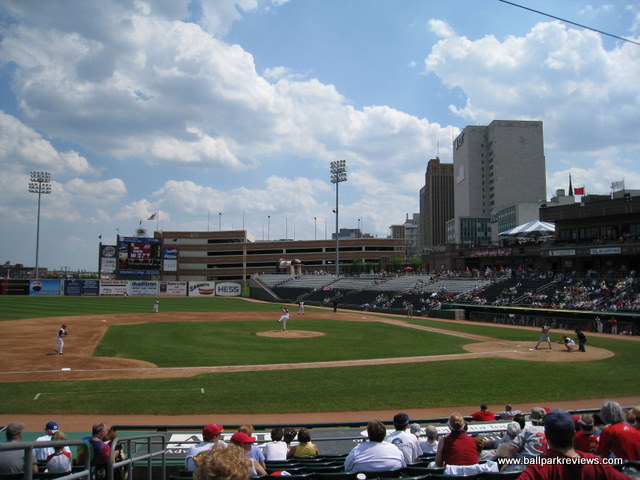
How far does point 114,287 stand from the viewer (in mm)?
79938

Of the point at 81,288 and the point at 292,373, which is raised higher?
the point at 81,288

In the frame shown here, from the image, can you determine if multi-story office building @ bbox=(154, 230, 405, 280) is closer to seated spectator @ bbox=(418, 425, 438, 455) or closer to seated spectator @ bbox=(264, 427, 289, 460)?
seated spectator @ bbox=(418, 425, 438, 455)

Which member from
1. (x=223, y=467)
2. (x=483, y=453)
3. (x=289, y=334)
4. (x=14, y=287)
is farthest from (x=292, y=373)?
A: (x=14, y=287)

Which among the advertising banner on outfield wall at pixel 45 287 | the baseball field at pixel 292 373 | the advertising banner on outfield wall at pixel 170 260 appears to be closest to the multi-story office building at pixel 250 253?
the advertising banner on outfield wall at pixel 170 260

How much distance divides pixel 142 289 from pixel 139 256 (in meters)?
6.65

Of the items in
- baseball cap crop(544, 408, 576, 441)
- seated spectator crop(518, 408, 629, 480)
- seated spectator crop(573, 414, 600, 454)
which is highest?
baseball cap crop(544, 408, 576, 441)

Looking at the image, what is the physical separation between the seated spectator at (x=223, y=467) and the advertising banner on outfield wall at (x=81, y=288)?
8412 cm

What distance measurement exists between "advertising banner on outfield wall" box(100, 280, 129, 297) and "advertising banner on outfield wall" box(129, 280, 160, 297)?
33.1 inches

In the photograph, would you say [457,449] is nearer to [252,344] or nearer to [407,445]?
[407,445]

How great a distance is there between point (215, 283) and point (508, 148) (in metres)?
91.0

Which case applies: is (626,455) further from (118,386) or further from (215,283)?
(215,283)

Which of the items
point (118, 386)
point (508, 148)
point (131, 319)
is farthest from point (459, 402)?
point (508, 148)

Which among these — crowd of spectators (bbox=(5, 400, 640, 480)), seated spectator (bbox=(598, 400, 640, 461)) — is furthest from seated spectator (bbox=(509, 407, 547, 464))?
seated spectator (bbox=(598, 400, 640, 461))

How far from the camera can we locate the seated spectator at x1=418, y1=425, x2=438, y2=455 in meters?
7.81
